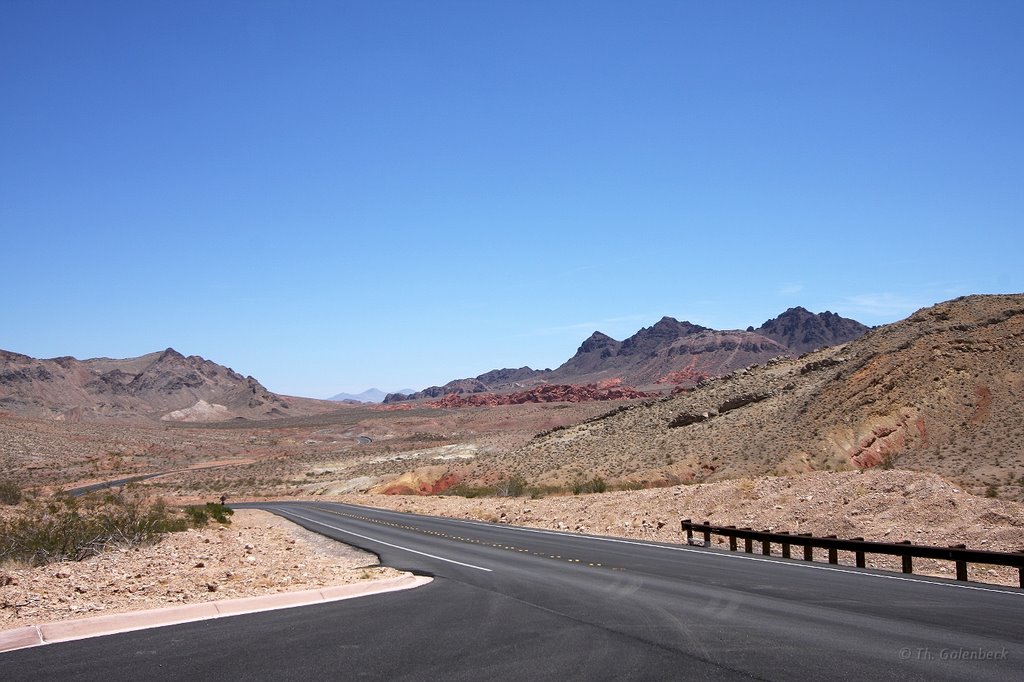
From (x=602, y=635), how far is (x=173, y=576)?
34.4 ft

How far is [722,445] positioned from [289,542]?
28880 millimetres

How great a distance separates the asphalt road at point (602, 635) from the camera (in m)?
8.02

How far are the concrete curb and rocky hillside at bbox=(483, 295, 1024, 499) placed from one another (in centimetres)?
2231

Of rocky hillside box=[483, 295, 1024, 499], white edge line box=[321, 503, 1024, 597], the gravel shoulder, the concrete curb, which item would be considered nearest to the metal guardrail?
white edge line box=[321, 503, 1024, 597]

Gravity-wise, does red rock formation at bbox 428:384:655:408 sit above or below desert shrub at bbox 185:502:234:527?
above

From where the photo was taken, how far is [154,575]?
54.3ft

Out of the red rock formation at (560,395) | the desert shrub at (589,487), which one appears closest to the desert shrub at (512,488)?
the desert shrub at (589,487)

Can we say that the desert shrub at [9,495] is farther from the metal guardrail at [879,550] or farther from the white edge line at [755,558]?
the metal guardrail at [879,550]

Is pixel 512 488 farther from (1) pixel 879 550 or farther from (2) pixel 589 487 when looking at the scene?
(1) pixel 879 550

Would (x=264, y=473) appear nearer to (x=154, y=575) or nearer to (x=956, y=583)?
(x=154, y=575)

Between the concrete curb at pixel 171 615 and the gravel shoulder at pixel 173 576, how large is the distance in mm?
905

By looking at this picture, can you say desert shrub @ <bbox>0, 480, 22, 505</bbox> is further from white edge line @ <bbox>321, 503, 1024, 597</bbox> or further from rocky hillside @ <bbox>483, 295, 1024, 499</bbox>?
rocky hillside @ <bbox>483, 295, 1024, 499</bbox>

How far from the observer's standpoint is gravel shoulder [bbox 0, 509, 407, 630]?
12258mm

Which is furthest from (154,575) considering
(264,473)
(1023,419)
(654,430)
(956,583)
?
(264,473)
